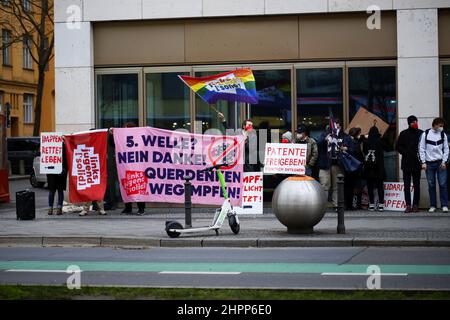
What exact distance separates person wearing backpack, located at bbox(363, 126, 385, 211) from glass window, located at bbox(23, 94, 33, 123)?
46.8m

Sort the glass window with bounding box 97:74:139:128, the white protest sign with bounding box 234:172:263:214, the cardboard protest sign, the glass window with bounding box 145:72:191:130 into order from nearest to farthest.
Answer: the white protest sign with bounding box 234:172:263:214
the cardboard protest sign
the glass window with bounding box 145:72:191:130
the glass window with bounding box 97:74:139:128

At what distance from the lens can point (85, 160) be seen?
20.4 metres

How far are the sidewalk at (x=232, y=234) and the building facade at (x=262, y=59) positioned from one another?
2.78 m

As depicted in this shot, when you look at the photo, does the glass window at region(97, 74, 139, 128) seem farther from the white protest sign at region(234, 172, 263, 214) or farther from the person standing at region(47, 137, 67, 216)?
the white protest sign at region(234, 172, 263, 214)

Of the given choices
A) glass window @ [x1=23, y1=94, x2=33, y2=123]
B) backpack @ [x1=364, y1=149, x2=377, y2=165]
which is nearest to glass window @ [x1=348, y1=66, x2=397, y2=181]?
backpack @ [x1=364, y1=149, x2=377, y2=165]

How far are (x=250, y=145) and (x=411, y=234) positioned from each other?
6.75m

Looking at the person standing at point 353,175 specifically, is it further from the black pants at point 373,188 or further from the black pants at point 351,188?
the black pants at point 373,188

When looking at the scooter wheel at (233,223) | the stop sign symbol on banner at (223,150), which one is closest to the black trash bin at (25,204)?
the stop sign symbol on banner at (223,150)

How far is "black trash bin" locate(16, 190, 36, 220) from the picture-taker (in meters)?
19.1

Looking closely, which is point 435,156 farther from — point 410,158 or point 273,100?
point 273,100

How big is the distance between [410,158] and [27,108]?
4851 centimetres

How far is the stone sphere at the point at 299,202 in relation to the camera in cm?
1469

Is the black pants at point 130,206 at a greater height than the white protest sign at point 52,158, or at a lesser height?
lesser

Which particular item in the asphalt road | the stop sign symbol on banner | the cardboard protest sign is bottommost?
the asphalt road
